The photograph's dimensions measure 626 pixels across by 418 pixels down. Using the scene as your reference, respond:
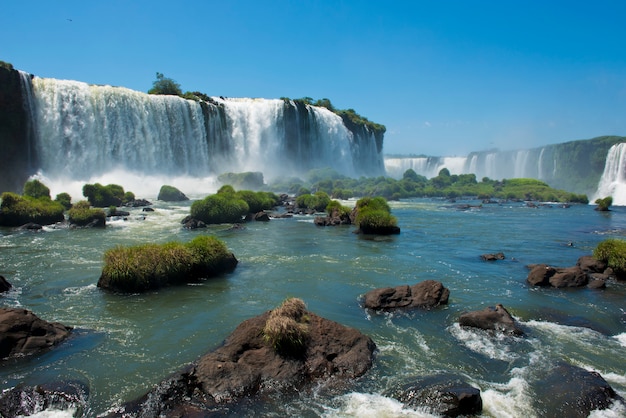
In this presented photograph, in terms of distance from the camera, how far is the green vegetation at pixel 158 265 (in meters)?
13.4

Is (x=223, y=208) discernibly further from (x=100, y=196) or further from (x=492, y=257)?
(x=492, y=257)

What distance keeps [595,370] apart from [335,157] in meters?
83.4

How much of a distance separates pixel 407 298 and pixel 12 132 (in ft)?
156

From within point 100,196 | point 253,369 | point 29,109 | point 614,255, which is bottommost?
point 253,369

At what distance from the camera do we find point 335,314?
11.8 metres

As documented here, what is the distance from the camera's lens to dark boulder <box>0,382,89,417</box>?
265 inches

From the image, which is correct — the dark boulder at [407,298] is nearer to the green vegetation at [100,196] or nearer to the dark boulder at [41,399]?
the dark boulder at [41,399]

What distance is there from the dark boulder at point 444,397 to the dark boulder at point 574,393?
47.8 inches

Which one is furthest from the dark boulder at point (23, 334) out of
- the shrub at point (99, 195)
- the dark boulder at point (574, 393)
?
the shrub at point (99, 195)

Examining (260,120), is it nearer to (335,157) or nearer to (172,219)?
(335,157)

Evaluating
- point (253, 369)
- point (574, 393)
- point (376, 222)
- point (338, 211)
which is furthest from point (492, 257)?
point (253, 369)

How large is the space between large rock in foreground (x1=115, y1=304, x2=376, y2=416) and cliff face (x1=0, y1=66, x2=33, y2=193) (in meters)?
45.1

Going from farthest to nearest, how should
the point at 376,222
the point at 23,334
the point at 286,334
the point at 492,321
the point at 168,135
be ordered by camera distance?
the point at 168,135
the point at 376,222
the point at 492,321
the point at 23,334
the point at 286,334

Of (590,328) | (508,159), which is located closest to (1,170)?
(590,328)
